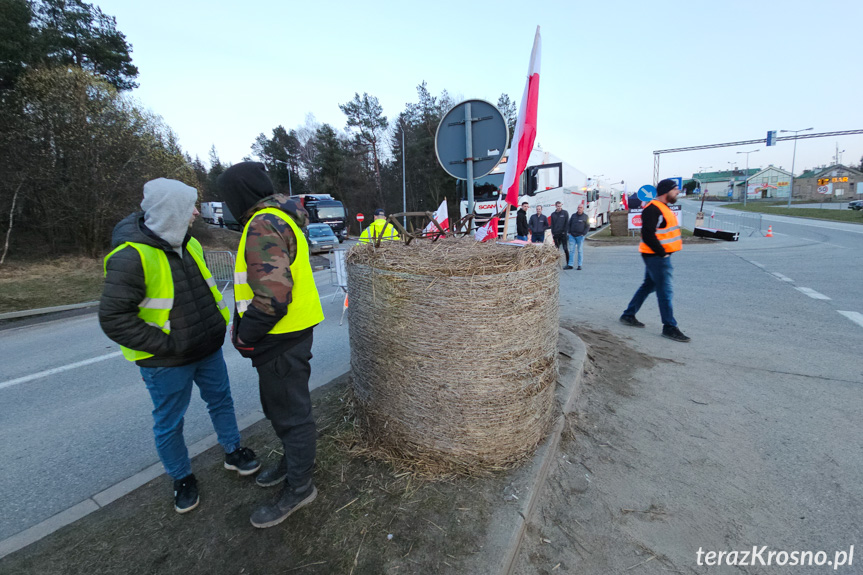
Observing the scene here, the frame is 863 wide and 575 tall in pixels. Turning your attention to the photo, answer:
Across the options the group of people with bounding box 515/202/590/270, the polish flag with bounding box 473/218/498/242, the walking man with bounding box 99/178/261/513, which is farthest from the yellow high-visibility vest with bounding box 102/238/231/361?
the group of people with bounding box 515/202/590/270

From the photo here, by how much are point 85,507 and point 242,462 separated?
840 mm

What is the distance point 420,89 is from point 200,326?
4073 centimetres

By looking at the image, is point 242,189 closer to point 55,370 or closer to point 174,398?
point 174,398

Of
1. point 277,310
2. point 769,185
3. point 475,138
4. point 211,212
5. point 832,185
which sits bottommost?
point 277,310

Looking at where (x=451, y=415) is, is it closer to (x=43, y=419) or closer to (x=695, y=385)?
(x=695, y=385)

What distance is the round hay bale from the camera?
7.22 feet

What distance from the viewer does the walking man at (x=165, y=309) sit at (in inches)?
79.7

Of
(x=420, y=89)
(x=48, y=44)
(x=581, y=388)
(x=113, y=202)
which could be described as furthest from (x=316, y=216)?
(x=581, y=388)

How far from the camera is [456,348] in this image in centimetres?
223

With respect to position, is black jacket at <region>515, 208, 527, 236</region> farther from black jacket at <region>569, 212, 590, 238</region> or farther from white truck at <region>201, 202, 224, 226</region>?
white truck at <region>201, 202, 224, 226</region>

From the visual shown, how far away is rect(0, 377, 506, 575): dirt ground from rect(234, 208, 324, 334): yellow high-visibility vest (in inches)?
40.5

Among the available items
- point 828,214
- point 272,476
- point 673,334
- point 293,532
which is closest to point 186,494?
point 272,476

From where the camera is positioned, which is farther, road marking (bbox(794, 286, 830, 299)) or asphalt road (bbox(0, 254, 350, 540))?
road marking (bbox(794, 286, 830, 299))

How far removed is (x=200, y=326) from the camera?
2318mm
